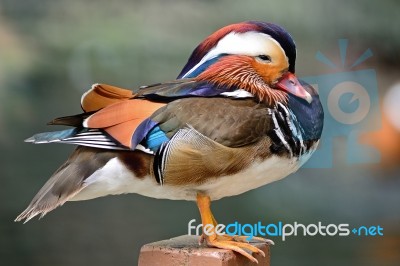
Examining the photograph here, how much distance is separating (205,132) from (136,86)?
773 mm

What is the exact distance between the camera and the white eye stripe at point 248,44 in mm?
1345

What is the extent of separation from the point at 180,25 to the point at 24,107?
22.8 inches

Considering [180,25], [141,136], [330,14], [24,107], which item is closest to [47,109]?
[24,107]

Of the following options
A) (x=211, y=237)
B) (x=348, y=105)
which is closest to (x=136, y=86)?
(x=348, y=105)

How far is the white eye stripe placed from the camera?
134cm

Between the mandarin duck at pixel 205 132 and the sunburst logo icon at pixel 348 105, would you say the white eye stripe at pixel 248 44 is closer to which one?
the mandarin duck at pixel 205 132

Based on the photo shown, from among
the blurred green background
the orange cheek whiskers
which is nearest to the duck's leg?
the orange cheek whiskers

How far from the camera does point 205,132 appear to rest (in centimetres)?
125

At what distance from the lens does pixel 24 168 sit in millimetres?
2023

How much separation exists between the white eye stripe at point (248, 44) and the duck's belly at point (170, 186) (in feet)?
0.80

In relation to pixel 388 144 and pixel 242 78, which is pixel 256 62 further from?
pixel 388 144

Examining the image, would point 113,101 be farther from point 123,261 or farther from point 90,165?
point 123,261

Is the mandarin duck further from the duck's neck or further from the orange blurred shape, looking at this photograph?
the orange blurred shape

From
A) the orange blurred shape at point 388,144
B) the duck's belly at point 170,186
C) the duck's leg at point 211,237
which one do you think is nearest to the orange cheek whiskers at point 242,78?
the duck's belly at point 170,186
